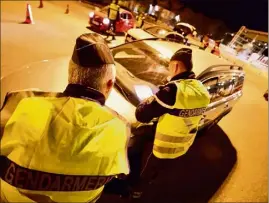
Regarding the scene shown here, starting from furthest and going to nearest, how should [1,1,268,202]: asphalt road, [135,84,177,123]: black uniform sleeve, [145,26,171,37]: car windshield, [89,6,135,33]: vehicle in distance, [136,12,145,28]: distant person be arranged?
[136,12,145,28]: distant person < [89,6,135,33]: vehicle in distance < [145,26,171,37]: car windshield < [1,1,268,202]: asphalt road < [135,84,177,123]: black uniform sleeve

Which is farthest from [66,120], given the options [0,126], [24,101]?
[0,126]

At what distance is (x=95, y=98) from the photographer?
1343 millimetres

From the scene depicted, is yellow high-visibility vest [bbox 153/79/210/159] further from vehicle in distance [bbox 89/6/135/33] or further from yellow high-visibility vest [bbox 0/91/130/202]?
vehicle in distance [bbox 89/6/135/33]

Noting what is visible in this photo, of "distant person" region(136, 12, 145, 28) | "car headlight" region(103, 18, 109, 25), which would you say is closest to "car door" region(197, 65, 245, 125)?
"car headlight" region(103, 18, 109, 25)

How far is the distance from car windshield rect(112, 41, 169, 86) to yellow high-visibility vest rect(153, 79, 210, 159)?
3.60 feet

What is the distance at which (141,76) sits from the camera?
3.55 m

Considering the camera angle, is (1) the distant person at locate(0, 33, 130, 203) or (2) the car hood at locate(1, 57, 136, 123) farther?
(2) the car hood at locate(1, 57, 136, 123)

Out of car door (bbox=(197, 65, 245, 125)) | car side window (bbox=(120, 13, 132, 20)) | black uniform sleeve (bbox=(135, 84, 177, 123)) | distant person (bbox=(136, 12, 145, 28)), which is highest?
black uniform sleeve (bbox=(135, 84, 177, 123))

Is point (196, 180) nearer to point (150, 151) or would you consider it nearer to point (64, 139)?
point (150, 151)

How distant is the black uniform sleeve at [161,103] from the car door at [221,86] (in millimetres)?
1390

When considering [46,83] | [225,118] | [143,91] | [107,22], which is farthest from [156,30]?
[46,83]

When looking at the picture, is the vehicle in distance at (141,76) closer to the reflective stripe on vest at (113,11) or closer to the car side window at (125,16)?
the reflective stripe on vest at (113,11)

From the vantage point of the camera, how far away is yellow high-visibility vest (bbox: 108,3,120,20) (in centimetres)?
873

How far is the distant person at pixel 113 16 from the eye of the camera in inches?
345
